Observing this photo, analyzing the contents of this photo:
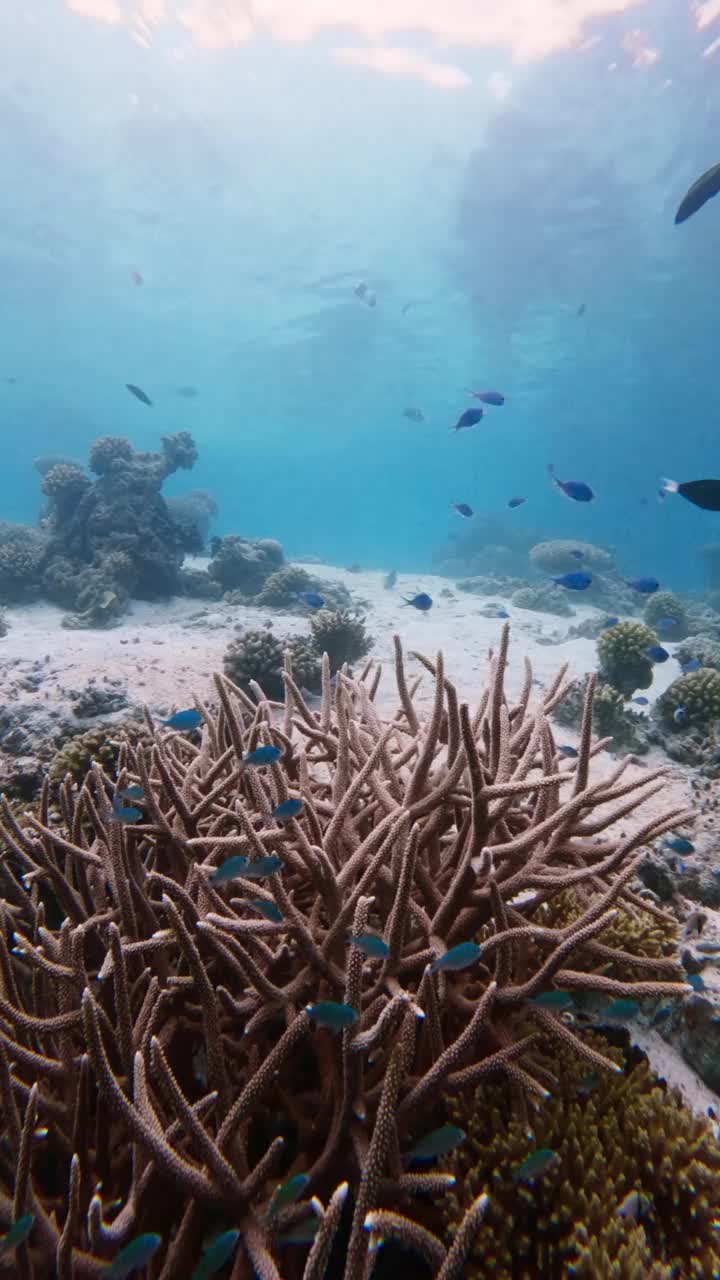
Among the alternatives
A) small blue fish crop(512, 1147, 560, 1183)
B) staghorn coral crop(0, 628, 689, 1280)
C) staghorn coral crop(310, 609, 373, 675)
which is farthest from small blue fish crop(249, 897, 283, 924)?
staghorn coral crop(310, 609, 373, 675)

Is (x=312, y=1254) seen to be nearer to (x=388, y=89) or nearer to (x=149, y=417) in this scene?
(x=388, y=89)

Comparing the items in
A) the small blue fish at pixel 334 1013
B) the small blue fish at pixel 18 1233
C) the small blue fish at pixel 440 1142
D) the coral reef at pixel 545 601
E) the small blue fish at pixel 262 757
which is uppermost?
the coral reef at pixel 545 601

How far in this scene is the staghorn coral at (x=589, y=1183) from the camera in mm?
1597

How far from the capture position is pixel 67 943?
2119 mm

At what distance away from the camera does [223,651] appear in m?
10.1

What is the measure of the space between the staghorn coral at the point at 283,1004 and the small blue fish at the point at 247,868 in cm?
6

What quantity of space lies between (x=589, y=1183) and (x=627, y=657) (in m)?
8.24

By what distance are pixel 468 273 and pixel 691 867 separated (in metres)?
39.1

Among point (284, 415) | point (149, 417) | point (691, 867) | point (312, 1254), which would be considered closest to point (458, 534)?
point (691, 867)

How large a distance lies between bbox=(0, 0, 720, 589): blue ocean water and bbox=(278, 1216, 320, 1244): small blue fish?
29597 mm

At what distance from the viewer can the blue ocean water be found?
74.3 ft

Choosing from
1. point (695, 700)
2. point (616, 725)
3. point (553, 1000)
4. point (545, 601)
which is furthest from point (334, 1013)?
point (545, 601)

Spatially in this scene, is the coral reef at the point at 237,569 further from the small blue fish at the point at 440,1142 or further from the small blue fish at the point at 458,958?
the small blue fish at the point at 440,1142

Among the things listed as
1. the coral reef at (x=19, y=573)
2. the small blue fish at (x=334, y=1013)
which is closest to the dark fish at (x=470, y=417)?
the small blue fish at (x=334, y=1013)
